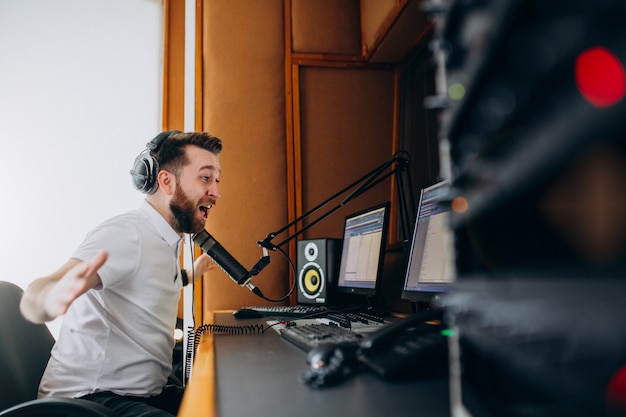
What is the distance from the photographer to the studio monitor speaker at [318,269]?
204cm

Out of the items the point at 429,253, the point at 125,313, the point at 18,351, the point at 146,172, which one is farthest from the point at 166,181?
the point at 429,253

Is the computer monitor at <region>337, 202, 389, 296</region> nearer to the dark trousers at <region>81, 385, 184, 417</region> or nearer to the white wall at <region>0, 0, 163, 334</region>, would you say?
the dark trousers at <region>81, 385, 184, 417</region>

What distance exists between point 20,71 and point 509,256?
326 centimetres

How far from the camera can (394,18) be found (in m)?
2.06

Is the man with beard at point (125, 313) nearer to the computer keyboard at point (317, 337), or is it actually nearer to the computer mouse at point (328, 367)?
the computer keyboard at point (317, 337)

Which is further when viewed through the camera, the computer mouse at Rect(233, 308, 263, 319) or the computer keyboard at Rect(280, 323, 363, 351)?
the computer mouse at Rect(233, 308, 263, 319)

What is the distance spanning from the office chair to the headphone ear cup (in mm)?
614

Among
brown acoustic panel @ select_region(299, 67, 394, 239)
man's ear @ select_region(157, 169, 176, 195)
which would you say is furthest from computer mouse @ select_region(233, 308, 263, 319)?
brown acoustic panel @ select_region(299, 67, 394, 239)

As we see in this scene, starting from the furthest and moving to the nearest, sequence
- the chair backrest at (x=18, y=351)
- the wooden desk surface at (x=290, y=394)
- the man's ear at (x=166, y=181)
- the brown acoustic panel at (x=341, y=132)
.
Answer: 1. the brown acoustic panel at (x=341, y=132)
2. the man's ear at (x=166, y=181)
3. the chair backrest at (x=18, y=351)
4. the wooden desk surface at (x=290, y=394)

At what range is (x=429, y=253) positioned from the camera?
128 cm

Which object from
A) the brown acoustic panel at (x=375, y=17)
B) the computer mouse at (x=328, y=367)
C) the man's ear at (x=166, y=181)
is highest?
the brown acoustic panel at (x=375, y=17)

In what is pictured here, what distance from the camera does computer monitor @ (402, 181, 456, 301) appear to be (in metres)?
1.19

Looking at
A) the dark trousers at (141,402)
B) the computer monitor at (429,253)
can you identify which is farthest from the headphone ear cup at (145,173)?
the computer monitor at (429,253)

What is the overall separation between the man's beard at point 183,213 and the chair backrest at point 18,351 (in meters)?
0.60
